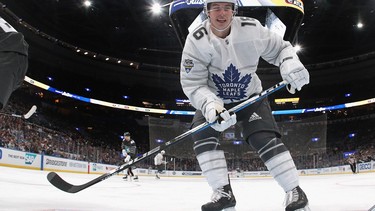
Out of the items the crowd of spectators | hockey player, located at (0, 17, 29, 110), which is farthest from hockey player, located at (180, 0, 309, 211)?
the crowd of spectators

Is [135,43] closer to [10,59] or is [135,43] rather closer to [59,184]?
[59,184]

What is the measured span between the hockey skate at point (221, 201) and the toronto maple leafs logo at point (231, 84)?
0.58 metres

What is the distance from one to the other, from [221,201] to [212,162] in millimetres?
236

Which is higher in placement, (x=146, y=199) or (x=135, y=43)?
(x=135, y=43)

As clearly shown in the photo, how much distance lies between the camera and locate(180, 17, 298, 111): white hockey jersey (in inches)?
85.4

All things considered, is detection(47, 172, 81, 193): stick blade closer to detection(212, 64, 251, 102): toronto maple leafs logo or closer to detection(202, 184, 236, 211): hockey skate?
detection(202, 184, 236, 211): hockey skate

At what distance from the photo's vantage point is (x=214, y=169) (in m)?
2.12

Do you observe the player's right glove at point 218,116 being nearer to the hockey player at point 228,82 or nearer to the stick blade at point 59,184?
the hockey player at point 228,82

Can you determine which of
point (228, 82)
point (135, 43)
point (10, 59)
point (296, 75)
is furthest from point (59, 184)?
point (135, 43)

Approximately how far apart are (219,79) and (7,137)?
9.43 m

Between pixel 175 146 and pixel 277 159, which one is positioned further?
pixel 175 146

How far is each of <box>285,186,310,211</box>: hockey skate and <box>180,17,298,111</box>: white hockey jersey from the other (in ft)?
2.22

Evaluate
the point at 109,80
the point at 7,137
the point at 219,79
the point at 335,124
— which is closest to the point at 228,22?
the point at 219,79

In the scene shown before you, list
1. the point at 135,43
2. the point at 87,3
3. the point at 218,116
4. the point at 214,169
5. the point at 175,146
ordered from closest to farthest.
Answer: the point at 218,116 → the point at 214,169 → the point at 87,3 → the point at 175,146 → the point at 135,43
